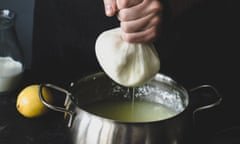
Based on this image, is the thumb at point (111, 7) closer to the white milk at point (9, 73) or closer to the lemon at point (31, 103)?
the lemon at point (31, 103)

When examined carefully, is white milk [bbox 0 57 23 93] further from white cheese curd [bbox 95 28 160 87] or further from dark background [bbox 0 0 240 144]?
white cheese curd [bbox 95 28 160 87]

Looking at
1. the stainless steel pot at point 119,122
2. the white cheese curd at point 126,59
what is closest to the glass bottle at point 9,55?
the stainless steel pot at point 119,122

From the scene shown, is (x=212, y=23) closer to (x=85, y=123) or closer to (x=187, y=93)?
(x=187, y=93)

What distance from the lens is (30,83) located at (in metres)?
1.42

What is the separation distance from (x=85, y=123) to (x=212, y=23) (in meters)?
0.54

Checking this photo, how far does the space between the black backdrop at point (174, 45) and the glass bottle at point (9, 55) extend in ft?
0.23

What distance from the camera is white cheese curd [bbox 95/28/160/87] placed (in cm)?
104

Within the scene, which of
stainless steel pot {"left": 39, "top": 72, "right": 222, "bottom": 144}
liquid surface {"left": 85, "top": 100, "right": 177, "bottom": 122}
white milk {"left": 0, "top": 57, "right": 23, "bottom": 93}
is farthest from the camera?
white milk {"left": 0, "top": 57, "right": 23, "bottom": 93}

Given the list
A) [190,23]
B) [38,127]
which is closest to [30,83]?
[38,127]

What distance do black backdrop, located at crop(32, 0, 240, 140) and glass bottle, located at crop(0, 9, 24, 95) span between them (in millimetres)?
70

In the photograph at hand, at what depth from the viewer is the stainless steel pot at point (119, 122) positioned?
0.99 meters

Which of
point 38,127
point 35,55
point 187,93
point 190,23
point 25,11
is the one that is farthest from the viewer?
point 25,11

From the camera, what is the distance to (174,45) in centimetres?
139

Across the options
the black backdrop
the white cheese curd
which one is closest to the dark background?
the black backdrop
